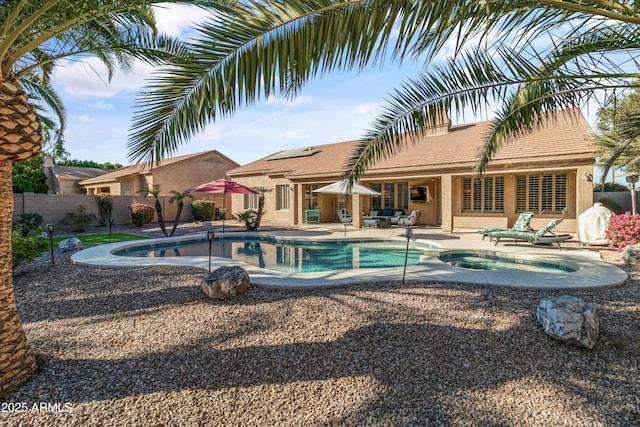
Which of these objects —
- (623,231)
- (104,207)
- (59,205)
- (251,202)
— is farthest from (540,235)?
(59,205)

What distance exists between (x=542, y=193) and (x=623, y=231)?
5.50 metres

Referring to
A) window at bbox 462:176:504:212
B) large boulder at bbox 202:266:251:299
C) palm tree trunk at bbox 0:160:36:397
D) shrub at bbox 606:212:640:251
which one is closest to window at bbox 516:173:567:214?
window at bbox 462:176:504:212

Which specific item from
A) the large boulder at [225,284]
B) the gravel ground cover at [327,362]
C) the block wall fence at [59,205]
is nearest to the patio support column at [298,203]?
the block wall fence at [59,205]

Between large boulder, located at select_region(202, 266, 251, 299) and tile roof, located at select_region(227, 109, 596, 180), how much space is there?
22.0 feet

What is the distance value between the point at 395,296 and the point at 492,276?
2701 millimetres

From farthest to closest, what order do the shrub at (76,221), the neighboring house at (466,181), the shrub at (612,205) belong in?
1. the shrub at (76,221)
2. the shrub at (612,205)
3. the neighboring house at (466,181)

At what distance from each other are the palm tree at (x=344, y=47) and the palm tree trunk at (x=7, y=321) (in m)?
1.40

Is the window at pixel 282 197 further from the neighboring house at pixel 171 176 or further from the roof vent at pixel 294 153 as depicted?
the neighboring house at pixel 171 176

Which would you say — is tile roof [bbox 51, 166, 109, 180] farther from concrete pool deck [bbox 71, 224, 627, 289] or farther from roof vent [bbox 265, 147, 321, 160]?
concrete pool deck [bbox 71, 224, 627, 289]

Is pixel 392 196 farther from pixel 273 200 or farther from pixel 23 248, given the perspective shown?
pixel 23 248

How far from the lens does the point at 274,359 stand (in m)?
4.35

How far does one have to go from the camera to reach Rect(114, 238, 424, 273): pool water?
36.8 feet

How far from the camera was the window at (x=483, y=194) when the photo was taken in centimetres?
1684

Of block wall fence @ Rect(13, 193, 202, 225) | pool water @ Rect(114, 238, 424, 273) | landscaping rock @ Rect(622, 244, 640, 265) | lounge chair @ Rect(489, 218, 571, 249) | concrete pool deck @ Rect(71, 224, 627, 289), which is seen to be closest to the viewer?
concrete pool deck @ Rect(71, 224, 627, 289)
